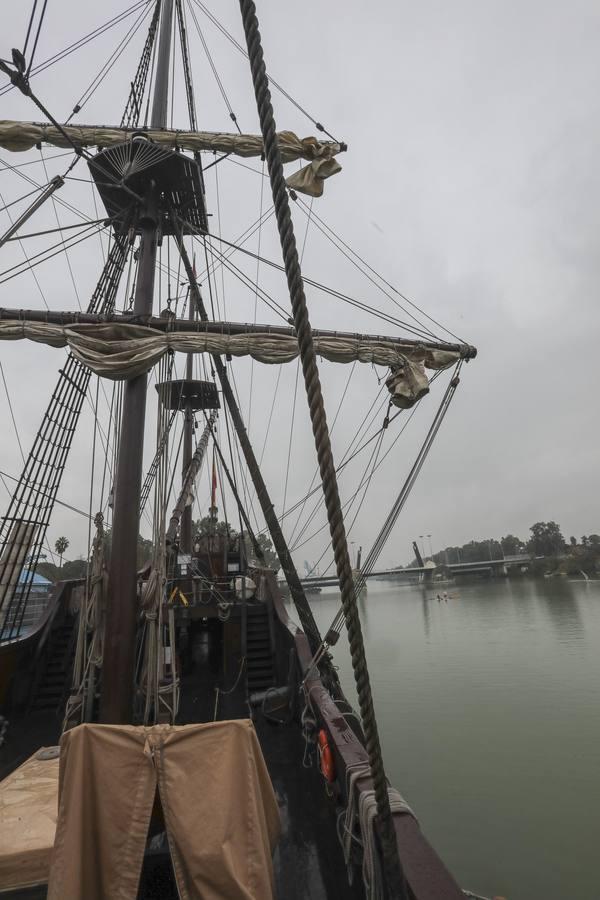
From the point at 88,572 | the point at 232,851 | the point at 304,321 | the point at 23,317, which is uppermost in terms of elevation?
the point at 23,317

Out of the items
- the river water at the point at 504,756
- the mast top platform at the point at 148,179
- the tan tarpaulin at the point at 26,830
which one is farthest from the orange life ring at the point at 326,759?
the mast top platform at the point at 148,179

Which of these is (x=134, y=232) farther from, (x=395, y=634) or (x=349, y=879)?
(x=395, y=634)

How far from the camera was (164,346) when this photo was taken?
267 inches

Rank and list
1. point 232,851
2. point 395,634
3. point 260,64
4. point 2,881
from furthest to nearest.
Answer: point 395,634 < point 2,881 < point 232,851 < point 260,64

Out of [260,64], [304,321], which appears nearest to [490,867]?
[304,321]

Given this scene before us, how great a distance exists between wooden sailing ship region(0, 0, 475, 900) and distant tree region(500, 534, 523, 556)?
98.8 m

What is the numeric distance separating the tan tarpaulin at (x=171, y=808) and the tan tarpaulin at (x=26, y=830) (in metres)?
0.86

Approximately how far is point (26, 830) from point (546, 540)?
292ft

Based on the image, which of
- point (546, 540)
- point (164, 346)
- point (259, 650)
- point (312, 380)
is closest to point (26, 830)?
point (312, 380)

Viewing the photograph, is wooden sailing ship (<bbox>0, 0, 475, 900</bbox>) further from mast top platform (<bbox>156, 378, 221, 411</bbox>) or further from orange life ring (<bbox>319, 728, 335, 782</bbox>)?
A: mast top platform (<bbox>156, 378, 221, 411</bbox>)

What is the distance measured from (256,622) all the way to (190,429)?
9873 millimetres

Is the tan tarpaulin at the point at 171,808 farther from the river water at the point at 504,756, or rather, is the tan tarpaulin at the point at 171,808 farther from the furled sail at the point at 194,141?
the furled sail at the point at 194,141

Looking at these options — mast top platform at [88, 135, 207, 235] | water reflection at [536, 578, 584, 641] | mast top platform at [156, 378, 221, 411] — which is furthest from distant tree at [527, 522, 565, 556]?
mast top platform at [88, 135, 207, 235]

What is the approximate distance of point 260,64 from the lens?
56.5 inches
